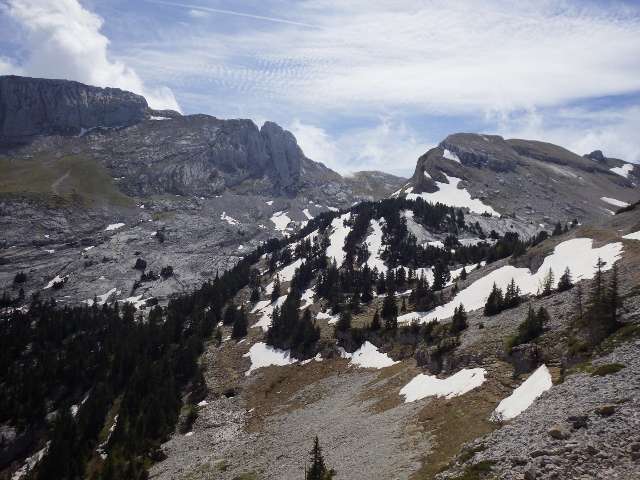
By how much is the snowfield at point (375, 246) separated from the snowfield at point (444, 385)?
240 ft

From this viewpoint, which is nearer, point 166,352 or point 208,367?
point 208,367

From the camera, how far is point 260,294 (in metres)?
126

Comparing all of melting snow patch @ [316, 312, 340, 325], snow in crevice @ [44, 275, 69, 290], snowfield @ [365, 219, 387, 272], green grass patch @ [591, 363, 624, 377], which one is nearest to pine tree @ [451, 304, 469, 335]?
green grass patch @ [591, 363, 624, 377]

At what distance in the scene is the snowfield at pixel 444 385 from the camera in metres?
44.9

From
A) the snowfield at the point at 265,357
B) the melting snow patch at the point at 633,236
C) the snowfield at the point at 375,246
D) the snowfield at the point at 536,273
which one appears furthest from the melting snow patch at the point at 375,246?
the melting snow patch at the point at 633,236

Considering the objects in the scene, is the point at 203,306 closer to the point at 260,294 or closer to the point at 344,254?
the point at 260,294

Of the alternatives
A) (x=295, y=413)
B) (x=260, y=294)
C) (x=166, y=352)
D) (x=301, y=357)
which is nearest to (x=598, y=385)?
(x=295, y=413)

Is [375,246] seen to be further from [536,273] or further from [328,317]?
[536,273]

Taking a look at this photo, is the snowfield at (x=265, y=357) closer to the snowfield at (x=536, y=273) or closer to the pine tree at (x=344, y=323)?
the pine tree at (x=344, y=323)

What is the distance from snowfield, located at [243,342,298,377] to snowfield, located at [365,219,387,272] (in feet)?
149

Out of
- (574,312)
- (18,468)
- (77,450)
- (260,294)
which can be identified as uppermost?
(574,312)

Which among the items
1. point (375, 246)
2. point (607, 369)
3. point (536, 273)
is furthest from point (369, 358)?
point (375, 246)

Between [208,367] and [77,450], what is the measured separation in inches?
967

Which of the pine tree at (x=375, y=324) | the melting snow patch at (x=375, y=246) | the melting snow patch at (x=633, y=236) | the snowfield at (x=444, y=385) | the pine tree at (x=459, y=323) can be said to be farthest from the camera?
the melting snow patch at (x=375, y=246)
